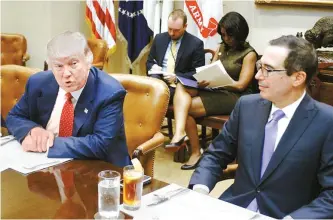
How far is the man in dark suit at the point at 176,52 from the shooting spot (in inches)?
163

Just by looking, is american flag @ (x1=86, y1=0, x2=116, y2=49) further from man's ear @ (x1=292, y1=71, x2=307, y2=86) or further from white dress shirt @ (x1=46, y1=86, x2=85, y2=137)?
man's ear @ (x1=292, y1=71, x2=307, y2=86)

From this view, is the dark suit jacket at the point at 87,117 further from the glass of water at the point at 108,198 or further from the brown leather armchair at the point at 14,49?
the brown leather armchair at the point at 14,49

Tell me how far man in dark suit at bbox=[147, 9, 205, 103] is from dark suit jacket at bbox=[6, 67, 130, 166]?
206 centimetres

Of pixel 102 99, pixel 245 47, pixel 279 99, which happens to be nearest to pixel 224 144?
pixel 279 99

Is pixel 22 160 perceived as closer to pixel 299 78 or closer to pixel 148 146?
pixel 148 146

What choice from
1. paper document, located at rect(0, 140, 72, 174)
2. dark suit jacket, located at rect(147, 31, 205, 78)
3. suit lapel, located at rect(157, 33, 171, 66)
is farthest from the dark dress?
paper document, located at rect(0, 140, 72, 174)

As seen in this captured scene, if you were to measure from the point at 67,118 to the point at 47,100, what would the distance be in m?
0.17

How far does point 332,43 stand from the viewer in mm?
3373

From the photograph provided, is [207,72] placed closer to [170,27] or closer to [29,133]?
[170,27]

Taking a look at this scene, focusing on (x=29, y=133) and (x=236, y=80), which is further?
(x=236, y=80)

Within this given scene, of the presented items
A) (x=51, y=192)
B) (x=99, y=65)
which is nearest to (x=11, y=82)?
(x=51, y=192)

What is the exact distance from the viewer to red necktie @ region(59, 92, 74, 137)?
1.97m

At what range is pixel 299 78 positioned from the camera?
5.76 ft

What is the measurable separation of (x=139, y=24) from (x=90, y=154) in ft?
12.2
